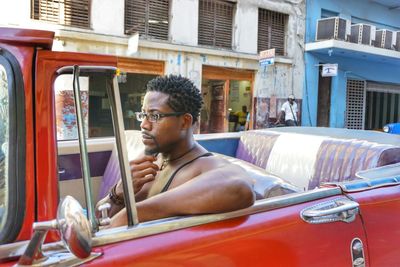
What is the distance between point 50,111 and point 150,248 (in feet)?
1.66

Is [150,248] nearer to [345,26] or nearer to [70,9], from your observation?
[70,9]

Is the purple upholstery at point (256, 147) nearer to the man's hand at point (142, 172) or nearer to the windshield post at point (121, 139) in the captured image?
the man's hand at point (142, 172)

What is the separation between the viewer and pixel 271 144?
3.90m

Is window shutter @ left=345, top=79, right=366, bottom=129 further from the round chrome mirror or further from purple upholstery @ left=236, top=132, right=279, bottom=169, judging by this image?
the round chrome mirror

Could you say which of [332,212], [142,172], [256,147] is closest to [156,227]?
[142,172]

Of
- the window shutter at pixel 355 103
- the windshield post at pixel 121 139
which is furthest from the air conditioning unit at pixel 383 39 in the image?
the windshield post at pixel 121 139

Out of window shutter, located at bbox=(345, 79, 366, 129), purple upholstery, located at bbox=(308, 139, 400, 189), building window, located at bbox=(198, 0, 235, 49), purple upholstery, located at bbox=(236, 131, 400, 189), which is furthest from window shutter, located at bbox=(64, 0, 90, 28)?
window shutter, located at bbox=(345, 79, 366, 129)

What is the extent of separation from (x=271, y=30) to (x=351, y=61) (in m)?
4.01

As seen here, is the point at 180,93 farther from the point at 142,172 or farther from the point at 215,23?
the point at 215,23

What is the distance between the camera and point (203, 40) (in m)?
12.9

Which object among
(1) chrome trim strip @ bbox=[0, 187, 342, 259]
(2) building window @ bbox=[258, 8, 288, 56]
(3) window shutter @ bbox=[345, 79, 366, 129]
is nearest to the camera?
(1) chrome trim strip @ bbox=[0, 187, 342, 259]

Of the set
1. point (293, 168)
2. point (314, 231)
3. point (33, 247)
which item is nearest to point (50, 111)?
point (33, 247)

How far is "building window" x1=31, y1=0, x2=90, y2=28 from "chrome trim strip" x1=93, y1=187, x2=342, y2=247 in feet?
30.8

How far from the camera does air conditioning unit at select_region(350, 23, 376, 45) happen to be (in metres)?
15.2
